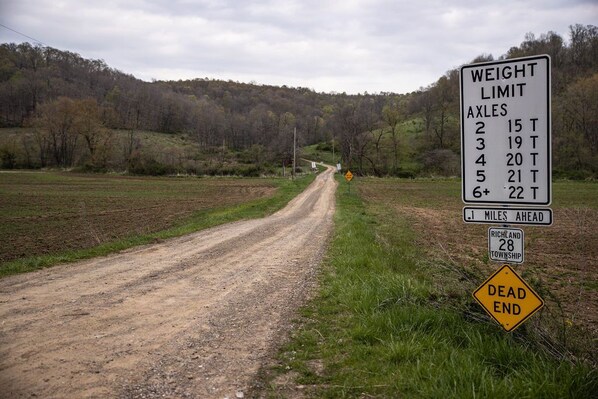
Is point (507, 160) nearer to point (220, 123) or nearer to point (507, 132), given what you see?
point (507, 132)

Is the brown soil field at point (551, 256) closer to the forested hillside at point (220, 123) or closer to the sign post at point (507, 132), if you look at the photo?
the sign post at point (507, 132)

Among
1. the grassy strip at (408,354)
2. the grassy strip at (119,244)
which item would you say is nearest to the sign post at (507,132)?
the grassy strip at (408,354)

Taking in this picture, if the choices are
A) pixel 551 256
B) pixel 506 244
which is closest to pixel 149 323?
pixel 506 244

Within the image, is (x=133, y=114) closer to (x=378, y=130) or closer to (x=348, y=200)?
(x=378, y=130)

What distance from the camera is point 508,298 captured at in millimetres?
4453

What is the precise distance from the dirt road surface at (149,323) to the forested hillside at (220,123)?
54770mm

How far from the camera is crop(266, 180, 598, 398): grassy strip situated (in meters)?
3.58

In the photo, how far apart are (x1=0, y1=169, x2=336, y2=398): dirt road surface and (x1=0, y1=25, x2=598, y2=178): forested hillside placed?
54.8 metres

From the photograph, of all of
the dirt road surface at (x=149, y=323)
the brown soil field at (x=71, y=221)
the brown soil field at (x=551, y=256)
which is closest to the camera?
the dirt road surface at (x=149, y=323)

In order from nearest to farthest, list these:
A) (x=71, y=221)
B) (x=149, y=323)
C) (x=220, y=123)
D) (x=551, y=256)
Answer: (x=149, y=323) → (x=551, y=256) → (x=71, y=221) → (x=220, y=123)

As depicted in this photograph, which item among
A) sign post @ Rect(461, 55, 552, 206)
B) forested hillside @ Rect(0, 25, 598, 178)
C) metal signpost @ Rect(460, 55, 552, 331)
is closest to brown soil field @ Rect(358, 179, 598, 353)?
metal signpost @ Rect(460, 55, 552, 331)

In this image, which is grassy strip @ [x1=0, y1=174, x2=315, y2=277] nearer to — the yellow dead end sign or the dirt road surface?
the dirt road surface

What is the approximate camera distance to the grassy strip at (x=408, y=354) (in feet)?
11.8

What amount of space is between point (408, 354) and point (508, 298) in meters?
1.25
